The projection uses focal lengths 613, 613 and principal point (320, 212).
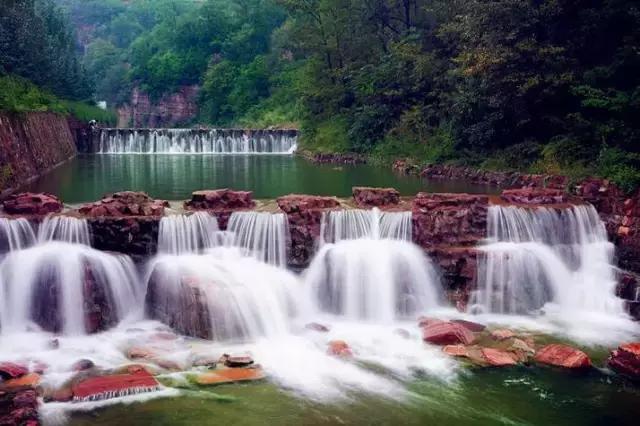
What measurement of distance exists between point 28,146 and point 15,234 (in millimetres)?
17172

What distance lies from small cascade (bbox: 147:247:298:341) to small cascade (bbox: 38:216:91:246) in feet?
5.75

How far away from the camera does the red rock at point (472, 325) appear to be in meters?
13.2

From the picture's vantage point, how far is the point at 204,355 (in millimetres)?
11516

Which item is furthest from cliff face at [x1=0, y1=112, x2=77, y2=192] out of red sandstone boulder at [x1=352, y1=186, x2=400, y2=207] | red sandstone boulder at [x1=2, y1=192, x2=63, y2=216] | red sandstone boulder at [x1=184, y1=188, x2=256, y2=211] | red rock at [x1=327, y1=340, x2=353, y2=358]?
red rock at [x1=327, y1=340, x2=353, y2=358]

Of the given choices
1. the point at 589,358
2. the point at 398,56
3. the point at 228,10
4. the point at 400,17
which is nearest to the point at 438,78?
the point at 398,56

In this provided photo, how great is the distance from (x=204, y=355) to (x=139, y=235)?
14.1 ft

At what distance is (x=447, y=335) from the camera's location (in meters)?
12.3

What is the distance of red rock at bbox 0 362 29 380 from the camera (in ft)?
34.1

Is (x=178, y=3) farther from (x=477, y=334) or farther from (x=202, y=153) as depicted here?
(x=477, y=334)

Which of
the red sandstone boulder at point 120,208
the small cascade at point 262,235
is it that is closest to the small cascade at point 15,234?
the red sandstone boulder at point 120,208

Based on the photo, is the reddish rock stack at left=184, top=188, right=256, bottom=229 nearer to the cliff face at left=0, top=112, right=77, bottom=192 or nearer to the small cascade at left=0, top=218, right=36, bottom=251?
the small cascade at left=0, top=218, right=36, bottom=251

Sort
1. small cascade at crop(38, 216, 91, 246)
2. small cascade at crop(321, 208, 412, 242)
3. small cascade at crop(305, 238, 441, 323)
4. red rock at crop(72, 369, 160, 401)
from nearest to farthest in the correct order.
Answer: red rock at crop(72, 369, 160, 401), small cascade at crop(38, 216, 91, 246), small cascade at crop(305, 238, 441, 323), small cascade at crop(321, 208, 412, 242)

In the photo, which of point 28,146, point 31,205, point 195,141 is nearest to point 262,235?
point 31,205

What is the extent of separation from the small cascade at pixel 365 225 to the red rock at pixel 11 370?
754cm
